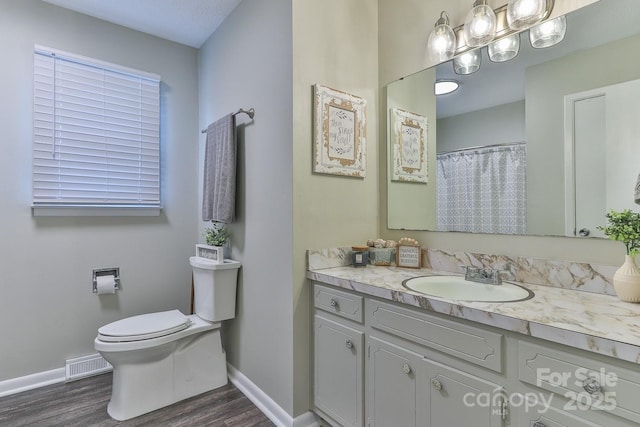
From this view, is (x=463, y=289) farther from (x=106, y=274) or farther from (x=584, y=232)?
(x=106, y=274)

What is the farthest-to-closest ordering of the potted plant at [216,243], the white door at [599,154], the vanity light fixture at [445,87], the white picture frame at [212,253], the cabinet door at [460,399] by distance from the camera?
1. the potted plant at [216,243]
2. the white picture frame at [212,253]
3. the vanity light fixture at [445,87]
4. the white door at [599,154]
5. the cabinet door at [460,399]

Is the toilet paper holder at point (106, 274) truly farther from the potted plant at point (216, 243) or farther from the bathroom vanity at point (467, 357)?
the bathroom vanity at point (467, 357)

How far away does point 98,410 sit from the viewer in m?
1.91

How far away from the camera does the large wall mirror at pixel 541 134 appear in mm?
1240

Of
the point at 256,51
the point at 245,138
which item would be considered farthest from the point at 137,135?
the point at 256,51

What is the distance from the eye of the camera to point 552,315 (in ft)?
3.17

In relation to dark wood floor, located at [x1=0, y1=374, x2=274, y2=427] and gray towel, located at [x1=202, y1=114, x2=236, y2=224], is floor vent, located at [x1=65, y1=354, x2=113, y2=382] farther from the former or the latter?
gray towel, located at [x1=202, y1=114, x2=236, y2=224]

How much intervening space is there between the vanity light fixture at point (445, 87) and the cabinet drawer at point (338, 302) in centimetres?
121

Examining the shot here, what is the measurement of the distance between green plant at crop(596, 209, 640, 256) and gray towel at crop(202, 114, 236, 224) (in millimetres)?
1887

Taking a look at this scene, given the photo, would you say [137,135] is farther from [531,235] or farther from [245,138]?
[531,235]

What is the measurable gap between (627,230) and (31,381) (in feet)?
10.6

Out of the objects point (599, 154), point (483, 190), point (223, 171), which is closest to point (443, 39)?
point (483, 190)

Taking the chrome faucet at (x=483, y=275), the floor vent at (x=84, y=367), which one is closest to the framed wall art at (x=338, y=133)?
the chrome faucet at (x=483, y=275)

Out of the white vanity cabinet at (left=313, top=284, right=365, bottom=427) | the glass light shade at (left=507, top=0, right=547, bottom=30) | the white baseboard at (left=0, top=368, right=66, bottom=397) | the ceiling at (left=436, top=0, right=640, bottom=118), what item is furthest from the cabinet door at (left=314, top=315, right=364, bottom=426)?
the white baseboard at (left=0, top=368, right=66, bottom=397)
